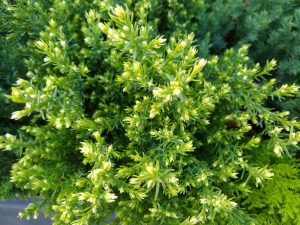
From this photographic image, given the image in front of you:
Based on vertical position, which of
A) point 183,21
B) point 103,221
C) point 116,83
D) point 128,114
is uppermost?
point 183,21

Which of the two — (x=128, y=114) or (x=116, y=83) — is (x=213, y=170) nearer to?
(x=128, y=114)

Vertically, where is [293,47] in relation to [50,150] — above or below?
above

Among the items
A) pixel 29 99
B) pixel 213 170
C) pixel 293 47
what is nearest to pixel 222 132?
pixel 213 170

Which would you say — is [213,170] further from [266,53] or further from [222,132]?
[266,53]

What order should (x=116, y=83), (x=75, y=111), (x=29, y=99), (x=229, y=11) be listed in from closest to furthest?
(x=29, y=99), (x=75, y=111), (x=116, y=83), (x=229, y=11)

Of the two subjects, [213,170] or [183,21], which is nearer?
[213,170]

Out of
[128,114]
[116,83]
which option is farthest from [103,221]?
[116,83]

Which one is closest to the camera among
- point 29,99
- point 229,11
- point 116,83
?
point 29,99
